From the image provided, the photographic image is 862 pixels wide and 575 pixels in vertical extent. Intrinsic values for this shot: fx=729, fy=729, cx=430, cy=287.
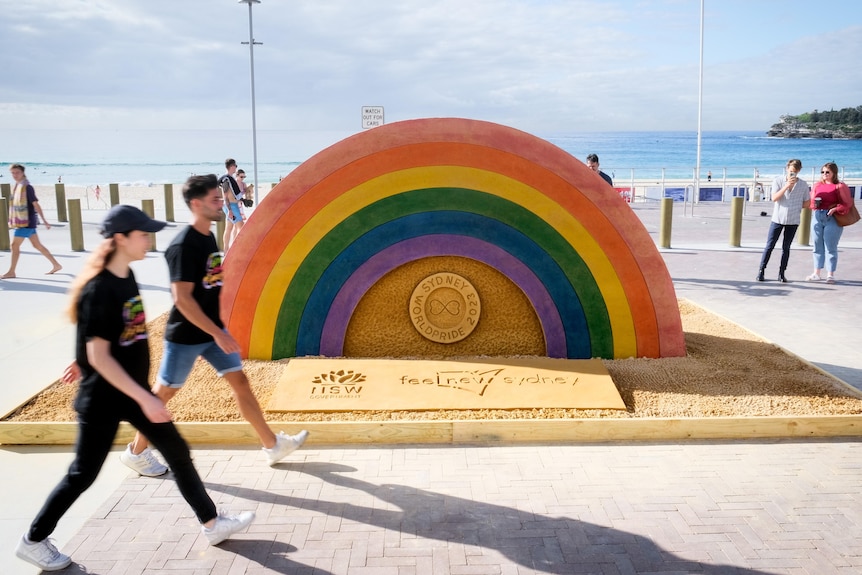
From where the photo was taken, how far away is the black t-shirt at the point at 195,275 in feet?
13.6

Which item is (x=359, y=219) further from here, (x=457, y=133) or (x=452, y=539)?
(x=452, y=539)

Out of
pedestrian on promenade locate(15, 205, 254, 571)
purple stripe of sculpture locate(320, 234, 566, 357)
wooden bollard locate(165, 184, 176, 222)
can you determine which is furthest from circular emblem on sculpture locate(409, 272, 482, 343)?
wooden bollard locate(165, 184, 176, 222)

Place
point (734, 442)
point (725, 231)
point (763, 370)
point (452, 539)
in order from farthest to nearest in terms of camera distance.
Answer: point (725, 231) → point (763, 370) → point (734, 442) → point (452, 539)

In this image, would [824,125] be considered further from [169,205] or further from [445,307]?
[445,307]

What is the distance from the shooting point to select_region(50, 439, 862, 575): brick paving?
3.63 meters

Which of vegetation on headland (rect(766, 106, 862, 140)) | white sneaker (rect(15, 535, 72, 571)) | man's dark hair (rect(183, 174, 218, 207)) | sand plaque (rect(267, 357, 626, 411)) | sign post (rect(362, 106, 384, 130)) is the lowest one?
white sneaker (rect(15, 535, 72, 571))

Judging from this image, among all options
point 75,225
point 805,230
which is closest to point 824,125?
point 805,230

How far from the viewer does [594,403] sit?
17.7 feet

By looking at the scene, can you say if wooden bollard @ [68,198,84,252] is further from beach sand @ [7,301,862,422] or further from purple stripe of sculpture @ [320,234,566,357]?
purple stripe of sculpture @ [320,234,566,357]

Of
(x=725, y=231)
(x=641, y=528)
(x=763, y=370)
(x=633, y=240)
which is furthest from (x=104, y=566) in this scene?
(x=725, y=231)

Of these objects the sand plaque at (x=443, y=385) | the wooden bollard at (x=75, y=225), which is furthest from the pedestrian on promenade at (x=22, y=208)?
the sand plaque at (x=443, y=385)

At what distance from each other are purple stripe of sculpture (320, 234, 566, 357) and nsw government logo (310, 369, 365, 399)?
1.98ft

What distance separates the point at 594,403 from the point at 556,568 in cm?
198

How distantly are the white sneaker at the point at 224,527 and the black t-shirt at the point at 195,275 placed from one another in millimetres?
1064
